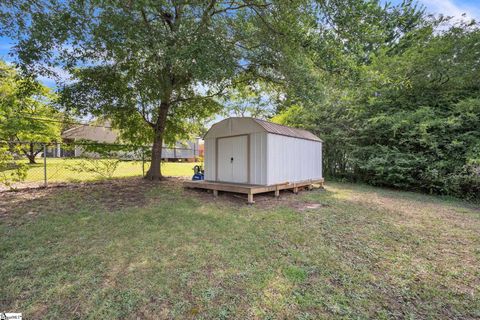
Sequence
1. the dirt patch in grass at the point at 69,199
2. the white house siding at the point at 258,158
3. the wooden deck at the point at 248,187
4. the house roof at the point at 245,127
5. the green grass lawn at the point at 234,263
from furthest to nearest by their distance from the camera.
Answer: the house roof at the point at 245,127, the white house siding at the point at 258,158, the wooden deck at the point at 248,187, the dirt patch in grass at the point at 69,199, the green grass lawn at the point at 234,263

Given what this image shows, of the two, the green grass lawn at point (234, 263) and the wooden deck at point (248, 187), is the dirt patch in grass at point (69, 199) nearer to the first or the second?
the green grass lawn at point (234, 263)

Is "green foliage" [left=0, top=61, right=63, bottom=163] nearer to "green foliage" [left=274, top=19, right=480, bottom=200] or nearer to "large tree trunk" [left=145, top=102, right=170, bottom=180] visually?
"large tree trunk" [left=145, top=102, right=170, bottom=180]

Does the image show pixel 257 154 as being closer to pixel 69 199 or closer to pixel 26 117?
pixel 69 199

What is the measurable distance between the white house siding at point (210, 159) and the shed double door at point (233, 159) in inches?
9.6

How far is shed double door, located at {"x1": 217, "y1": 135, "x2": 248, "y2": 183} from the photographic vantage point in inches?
250

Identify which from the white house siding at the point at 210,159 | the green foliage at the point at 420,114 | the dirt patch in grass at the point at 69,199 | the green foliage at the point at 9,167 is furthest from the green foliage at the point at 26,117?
the green foliage at the point at 420,114

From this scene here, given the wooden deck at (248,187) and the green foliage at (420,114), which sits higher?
the green foliage at (420,114)

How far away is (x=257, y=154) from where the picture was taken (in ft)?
19.7

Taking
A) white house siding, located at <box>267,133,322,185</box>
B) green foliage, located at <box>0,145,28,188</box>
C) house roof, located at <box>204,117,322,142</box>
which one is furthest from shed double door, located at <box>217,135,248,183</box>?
green foliage, located at <box>0,145,28,188</box>

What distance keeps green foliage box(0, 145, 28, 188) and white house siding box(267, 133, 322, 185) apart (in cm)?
592

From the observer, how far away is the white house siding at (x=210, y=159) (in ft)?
23.6

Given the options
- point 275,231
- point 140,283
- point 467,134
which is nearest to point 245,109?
point 467,134

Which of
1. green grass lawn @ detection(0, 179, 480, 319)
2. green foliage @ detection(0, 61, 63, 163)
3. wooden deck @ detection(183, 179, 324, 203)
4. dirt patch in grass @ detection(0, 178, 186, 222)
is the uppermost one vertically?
green foliage @ detection(0, 61, 63, 163)

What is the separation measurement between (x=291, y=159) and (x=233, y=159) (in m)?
1.67
